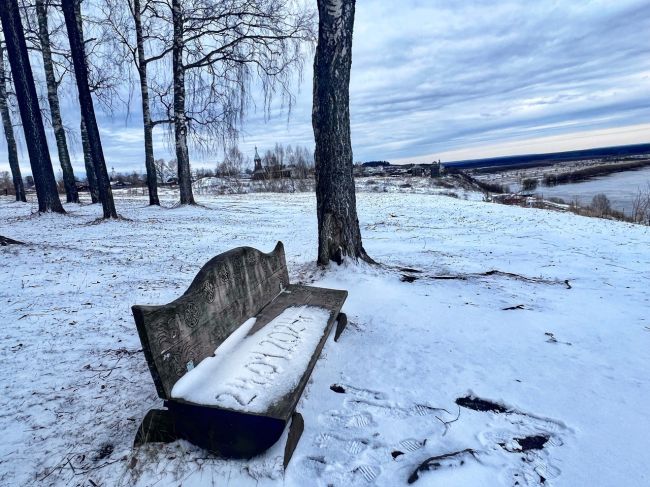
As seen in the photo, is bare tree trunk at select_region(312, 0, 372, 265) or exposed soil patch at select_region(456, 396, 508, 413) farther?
bare tree trunk at select_region(312, 0, 372, 265)

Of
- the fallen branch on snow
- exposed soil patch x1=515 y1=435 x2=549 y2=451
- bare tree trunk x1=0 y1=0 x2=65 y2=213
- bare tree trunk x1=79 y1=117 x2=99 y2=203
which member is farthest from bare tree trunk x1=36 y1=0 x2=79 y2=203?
exposed soil patch x1=515 y1=435 x2=549 y2=451

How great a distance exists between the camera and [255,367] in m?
Answer: 2.27

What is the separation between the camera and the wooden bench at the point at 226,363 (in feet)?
6.18

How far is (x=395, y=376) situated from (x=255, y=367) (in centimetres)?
117

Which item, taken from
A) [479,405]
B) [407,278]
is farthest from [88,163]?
[479,405]

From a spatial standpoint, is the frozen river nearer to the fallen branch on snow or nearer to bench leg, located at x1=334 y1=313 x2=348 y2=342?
bench leg, located at x1=334 y1=313 x2=348 y2=342

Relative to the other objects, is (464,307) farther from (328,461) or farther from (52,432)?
(52,432)

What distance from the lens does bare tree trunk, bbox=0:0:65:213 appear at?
9070mm

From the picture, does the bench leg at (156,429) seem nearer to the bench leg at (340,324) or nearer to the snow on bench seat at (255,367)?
the snow on bench seat at (255,367)

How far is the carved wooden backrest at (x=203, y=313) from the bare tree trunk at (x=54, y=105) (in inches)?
551

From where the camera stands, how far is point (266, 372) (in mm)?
2223

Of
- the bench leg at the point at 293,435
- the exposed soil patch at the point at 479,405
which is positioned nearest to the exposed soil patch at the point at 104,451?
the bench leg at the point at 293,435

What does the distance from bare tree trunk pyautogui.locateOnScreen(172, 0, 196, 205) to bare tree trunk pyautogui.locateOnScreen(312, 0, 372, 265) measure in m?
9.03

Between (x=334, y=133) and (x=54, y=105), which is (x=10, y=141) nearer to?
(x=54, y=105)
